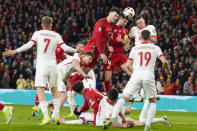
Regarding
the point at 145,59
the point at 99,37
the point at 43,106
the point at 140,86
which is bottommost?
the point at 43,106

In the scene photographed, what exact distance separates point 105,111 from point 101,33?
278 centimetres

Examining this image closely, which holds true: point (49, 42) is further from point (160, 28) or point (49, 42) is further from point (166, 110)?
point (160, 28)

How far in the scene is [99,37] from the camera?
1267 centimetres

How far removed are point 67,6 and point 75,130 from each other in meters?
20.7

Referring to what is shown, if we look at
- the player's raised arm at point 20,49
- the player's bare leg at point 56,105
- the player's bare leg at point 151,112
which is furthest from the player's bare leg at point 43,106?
the player's bare leg at point 151,112

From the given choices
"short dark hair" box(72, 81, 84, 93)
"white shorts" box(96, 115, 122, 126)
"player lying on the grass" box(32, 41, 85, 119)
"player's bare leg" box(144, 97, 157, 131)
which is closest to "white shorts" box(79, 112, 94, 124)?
"white shorts" box(96, 115, 122, 126)

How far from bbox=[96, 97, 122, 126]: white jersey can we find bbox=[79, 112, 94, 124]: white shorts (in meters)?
0.53

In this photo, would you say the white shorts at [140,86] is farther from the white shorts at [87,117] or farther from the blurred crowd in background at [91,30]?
the blurred crowd in background at [91,30]

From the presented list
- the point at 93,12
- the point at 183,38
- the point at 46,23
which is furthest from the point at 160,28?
the point at 46,23

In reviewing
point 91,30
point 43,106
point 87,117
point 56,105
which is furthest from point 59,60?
point 91,30

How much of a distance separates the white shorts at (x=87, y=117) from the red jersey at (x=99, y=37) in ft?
5.77

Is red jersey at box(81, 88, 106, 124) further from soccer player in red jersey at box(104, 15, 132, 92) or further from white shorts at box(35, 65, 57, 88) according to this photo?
soccer player in red jersey at box(104, 15, 132, 92)

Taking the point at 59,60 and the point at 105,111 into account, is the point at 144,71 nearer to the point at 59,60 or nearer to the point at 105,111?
the point at 105,111

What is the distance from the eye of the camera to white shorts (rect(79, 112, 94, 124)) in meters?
11.6
